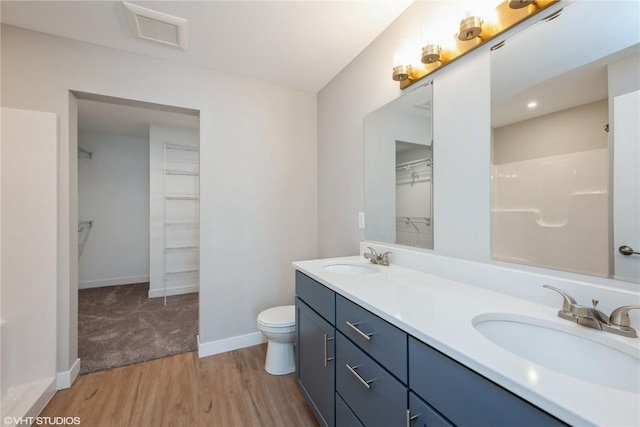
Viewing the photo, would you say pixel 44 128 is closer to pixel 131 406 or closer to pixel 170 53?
pixel 170 53

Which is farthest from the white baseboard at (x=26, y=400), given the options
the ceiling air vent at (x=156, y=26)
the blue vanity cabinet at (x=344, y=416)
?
the ceiling air vent at (x=156, y=26)

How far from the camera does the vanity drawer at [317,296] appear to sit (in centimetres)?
127

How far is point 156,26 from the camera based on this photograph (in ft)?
5.63

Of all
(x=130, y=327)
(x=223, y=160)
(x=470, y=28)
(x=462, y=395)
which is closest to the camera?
(x=462, y=395)

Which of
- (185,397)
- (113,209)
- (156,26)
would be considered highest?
(156,26)

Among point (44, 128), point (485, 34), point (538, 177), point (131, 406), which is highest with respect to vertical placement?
point (485, 34)

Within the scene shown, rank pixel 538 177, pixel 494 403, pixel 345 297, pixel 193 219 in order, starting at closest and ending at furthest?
pixel 494 403 → pixel 538 177 → pixel 345 297 → pixel 193 219

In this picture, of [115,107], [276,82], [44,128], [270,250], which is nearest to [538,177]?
[270,250]

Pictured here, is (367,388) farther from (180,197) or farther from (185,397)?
(180,197)

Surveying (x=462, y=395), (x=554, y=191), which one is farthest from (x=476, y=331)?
(x=554, y=191)

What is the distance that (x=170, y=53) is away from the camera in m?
Answer: 2.02

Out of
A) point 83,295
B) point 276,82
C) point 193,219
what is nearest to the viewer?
point 276,82

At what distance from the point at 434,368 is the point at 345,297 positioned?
48 centimetres
